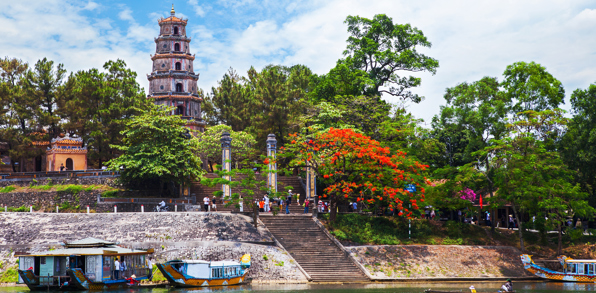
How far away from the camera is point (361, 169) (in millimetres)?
41844

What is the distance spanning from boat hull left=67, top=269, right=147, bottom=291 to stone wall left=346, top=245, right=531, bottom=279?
14182 millimetres

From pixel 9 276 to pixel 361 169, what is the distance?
2261cm

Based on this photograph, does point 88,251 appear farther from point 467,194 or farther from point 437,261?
point 467,194

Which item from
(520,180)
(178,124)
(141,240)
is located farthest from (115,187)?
(520,180)

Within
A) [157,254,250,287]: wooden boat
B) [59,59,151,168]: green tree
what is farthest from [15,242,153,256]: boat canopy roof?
[59,59,151,168]: green tree

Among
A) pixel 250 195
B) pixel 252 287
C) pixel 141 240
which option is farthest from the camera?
pixel 250 195

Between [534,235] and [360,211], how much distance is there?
12397mm

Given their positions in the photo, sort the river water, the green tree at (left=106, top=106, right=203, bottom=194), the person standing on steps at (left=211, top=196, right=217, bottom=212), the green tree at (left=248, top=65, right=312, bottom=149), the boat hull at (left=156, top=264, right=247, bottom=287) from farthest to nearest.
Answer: the green tree at (left=248, top=65, right=312, bottom=149) < the green tree at (left=106, top=106, right=203, bottom=194) < the person standing on steps at (left=211, top=196, right=217, bottom=212) < the boat hull at (left=156, top=264, right=247, bottom=287) < the river water

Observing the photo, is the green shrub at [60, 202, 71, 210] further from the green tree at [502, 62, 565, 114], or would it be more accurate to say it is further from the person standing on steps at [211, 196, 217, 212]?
the green tree at [502, 62, 565, 114]

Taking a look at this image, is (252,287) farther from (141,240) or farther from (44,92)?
(44,92)

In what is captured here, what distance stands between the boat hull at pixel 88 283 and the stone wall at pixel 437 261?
14182 mm

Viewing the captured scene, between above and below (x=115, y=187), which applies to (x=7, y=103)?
above

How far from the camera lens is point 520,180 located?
133 ft

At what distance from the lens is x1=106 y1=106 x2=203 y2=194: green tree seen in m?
42.9
